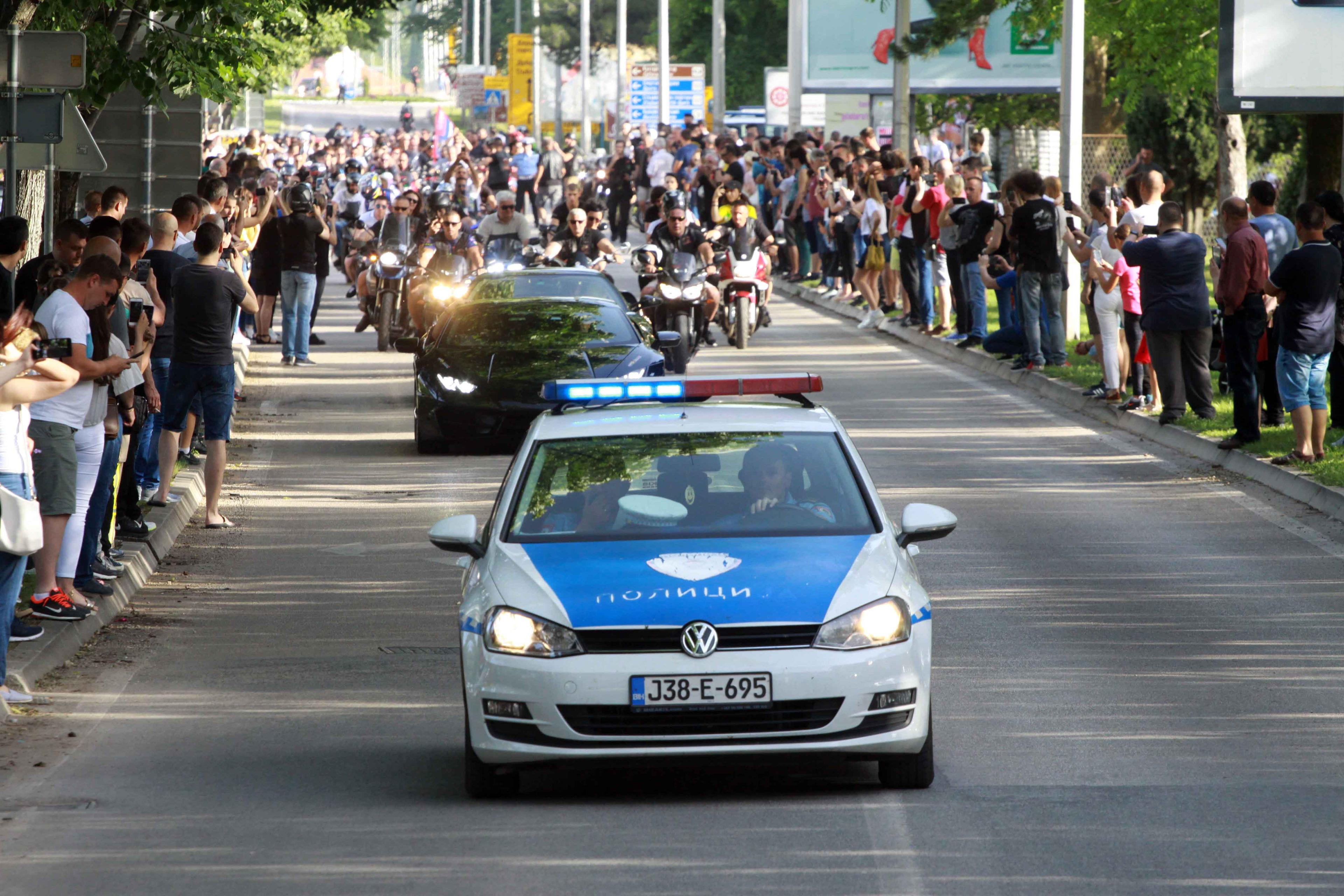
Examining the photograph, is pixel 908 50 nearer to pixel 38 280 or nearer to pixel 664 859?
pixel 38 280

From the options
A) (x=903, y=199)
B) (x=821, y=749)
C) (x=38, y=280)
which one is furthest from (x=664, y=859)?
(x=903, y=199)

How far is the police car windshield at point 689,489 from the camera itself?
7.74 m

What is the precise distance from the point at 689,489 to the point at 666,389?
856 mm

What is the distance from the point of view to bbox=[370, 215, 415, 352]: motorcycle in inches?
1025

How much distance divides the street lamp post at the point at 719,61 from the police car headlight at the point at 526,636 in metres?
48.4

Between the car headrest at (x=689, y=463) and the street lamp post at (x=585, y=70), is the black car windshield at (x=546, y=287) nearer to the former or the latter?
the car headrest at (x=689, y=463)

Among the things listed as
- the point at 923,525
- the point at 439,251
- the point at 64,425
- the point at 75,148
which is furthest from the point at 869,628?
the point at 439,251

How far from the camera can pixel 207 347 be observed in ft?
44.7

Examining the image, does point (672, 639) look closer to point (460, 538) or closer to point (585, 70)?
point (460, 538)

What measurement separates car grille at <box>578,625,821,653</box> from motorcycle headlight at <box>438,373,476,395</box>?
1050 centimetres

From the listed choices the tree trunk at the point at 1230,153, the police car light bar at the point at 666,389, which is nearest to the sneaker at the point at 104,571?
the police car light bar at the point at 666,389

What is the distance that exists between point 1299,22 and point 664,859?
16150mm

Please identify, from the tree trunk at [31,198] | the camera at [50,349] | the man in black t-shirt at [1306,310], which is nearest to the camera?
the camera at [50,349]

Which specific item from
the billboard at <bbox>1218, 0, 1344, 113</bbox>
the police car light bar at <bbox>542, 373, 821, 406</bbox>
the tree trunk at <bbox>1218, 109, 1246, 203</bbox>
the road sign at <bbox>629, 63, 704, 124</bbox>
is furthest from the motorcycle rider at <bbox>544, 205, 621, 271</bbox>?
the road sign at <bbox>629, 63, 704, 124</bbox>
